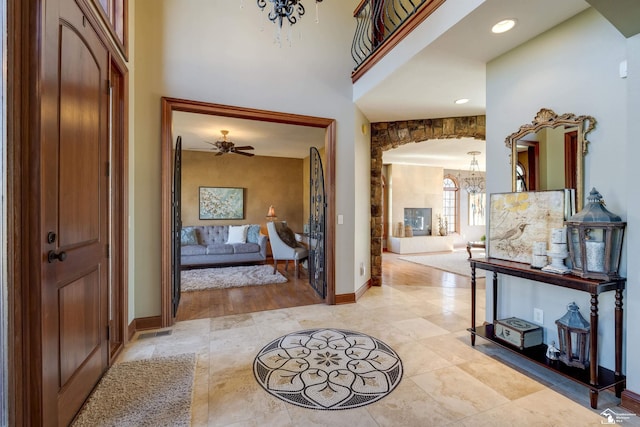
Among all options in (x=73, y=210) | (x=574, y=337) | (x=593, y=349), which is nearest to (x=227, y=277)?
(x=73, y=210)

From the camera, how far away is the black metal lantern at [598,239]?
6.02ft

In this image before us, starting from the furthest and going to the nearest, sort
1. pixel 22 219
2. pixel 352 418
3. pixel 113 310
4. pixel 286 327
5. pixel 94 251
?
1. pixel 286 327
2. pixel 113 310
3. pixel 94 251
4. pixel 352 418
5. pixel 22 219

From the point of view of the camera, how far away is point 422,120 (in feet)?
15.2

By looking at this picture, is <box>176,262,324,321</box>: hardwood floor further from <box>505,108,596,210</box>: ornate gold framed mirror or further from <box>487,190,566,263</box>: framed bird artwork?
<box>505,108,596,210</box>: ornate gold framed mirror

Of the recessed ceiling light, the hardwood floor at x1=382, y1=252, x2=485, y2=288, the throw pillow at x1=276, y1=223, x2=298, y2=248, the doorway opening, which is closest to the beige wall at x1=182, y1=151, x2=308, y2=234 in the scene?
the throw pillow at x1=276, y1=223, x2=298, y2=248

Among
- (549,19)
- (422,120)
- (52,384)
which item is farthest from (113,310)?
(422,120)

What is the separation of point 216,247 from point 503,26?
18.7ft

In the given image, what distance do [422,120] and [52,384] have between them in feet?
16.2

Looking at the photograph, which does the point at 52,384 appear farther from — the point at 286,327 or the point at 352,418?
the point at 286,327

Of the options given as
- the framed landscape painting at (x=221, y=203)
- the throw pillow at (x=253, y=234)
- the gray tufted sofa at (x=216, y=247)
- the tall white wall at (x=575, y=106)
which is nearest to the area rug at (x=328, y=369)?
the tall white wall at (x=575, y=106)

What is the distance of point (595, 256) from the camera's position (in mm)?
1882

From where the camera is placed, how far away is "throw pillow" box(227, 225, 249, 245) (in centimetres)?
655

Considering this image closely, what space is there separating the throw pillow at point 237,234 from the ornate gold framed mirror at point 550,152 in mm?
5378

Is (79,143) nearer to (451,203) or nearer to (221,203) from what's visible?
(221,203)
